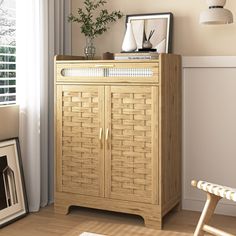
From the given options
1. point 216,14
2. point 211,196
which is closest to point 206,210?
point 211,196

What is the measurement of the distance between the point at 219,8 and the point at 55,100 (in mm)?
1293

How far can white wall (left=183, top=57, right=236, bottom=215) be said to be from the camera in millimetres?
3254

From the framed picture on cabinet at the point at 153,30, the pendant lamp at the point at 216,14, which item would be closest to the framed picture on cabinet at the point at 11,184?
the framed picture on cabinet at the point at 153,30

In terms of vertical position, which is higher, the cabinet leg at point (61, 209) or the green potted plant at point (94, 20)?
the green potted plant at point (94, 20)

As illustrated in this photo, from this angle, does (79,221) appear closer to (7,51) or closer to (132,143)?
(132,143)

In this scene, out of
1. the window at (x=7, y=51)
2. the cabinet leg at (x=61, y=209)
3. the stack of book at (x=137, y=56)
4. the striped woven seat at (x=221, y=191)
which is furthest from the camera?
the cabinet leg at (x=61, y=209)

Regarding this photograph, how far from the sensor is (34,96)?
3.31m

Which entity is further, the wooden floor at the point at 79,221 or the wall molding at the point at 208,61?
the wall molding at the point at 208,61

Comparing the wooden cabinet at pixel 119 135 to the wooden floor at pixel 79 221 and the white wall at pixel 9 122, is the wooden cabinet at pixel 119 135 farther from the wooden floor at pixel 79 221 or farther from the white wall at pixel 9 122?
the white wall at pixel 9 122

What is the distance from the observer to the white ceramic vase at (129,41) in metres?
3.26

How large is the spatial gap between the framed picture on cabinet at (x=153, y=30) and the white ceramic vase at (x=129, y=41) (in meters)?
0.08

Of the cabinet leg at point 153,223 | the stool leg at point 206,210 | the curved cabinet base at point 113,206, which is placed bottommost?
the cabinet leg at point 153,223

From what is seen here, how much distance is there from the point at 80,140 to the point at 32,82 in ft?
1.80

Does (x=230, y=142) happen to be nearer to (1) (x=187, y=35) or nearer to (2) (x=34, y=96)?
(1) (x=187, y=35)
